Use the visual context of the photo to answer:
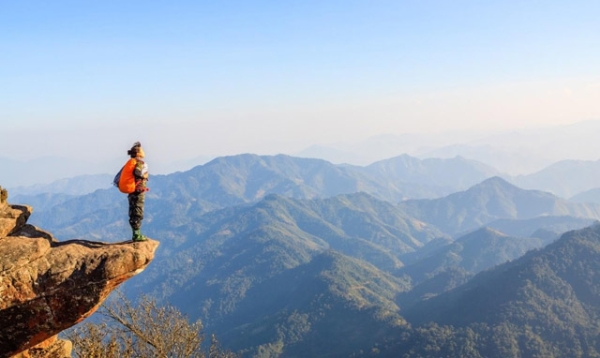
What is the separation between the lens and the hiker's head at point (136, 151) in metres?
19.6

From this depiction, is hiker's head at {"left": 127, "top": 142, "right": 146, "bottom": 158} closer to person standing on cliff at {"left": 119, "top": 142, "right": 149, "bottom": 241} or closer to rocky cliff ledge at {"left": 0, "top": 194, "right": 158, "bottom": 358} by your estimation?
person standing on cliff at {"left": 119, "top": 142, "right": 149, "bottom": 241}

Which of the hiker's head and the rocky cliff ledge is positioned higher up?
the hiker's head

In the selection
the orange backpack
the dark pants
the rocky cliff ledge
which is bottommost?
the rocky cliff ledge

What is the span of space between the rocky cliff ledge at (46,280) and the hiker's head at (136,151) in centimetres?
439

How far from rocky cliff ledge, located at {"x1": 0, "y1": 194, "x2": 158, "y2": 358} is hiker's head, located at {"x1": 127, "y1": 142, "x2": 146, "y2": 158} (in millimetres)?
4387

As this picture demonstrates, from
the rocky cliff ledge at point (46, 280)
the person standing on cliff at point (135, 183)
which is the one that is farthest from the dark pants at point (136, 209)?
the rocky cliff ledge at point (46, 280)

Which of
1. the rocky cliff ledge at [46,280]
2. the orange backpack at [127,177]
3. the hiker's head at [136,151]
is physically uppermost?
the hiker's head at [136,151]

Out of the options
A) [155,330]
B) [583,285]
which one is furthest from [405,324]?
[155,330]

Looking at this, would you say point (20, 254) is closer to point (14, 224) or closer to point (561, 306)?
point (14, 224)

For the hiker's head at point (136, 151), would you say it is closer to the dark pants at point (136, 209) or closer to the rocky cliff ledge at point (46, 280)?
the dark pants at point (136, 209)

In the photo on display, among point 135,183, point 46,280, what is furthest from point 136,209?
point 46,280

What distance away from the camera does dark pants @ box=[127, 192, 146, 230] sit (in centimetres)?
1930

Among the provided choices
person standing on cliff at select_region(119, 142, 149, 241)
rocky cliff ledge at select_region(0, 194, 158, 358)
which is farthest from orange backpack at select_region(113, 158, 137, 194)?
rocky cliff ledge at select_region(0, 194, 158, 358)

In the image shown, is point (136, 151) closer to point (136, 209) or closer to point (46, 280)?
point (136, 209)
